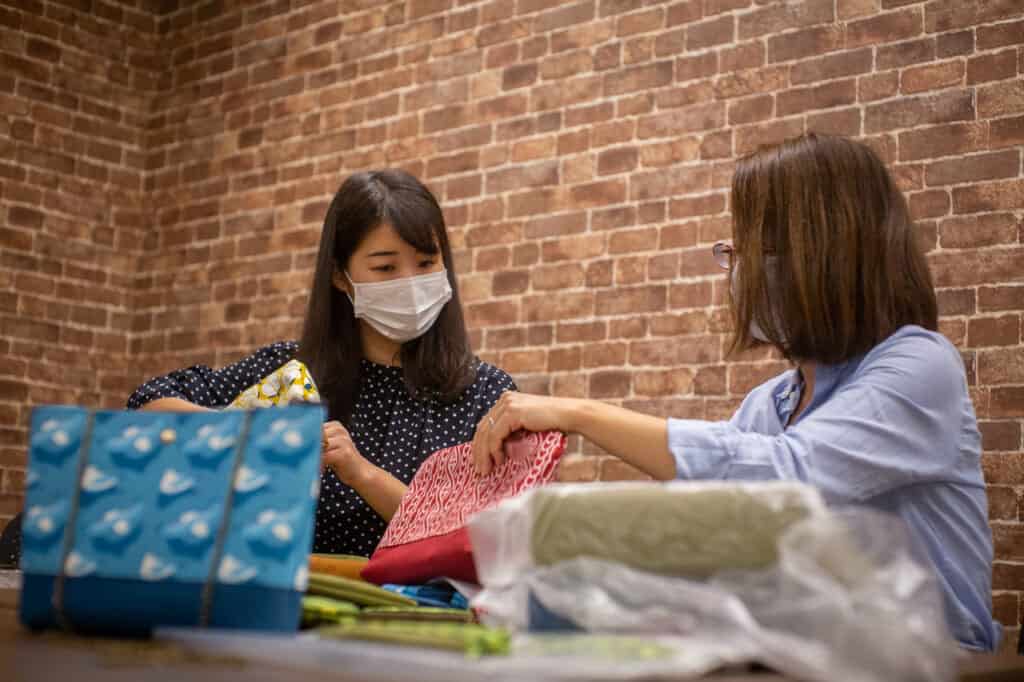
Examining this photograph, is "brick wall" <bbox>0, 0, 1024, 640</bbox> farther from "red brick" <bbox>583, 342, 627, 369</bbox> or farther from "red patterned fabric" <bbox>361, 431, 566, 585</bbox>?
"red patterned fabric" <bbox>361, 431, 566, 585</bbox>

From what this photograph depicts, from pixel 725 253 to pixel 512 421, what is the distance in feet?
1.53

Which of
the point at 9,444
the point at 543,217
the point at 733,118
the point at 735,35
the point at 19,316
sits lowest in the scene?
the point at 9,444

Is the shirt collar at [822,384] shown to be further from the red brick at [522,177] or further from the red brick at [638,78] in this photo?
the red brick at [522,177]

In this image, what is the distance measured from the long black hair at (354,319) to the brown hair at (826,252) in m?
1.00

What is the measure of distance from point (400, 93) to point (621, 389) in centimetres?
164

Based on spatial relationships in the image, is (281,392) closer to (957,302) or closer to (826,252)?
(826,252)

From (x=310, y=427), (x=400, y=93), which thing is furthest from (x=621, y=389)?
(x=310, y=427)

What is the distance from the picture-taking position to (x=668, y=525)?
1057mm

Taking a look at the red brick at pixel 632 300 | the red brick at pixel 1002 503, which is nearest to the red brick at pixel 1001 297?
the red brick at pixel 1002 503

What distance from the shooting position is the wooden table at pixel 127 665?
896 millimetres

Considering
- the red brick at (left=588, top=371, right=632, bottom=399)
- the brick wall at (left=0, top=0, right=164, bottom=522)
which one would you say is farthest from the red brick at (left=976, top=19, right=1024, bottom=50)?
the brick wall at (left=0, top=0, right=164, bottom=522)

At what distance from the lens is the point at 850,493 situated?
1424 millimetres

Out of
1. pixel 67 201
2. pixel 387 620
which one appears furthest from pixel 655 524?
pixel 67 201

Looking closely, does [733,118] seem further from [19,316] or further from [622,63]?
[19,316]
